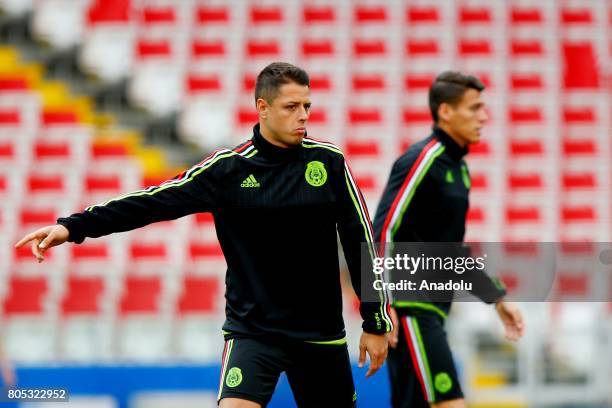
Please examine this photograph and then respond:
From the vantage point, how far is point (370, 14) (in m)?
13.9

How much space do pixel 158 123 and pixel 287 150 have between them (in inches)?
365

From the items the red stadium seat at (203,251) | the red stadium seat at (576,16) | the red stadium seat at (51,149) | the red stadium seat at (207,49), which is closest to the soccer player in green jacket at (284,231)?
the red stadium seat at (203,251)

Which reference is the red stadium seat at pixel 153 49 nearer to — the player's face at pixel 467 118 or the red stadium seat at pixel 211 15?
the red stadium seat at pixel 211 15

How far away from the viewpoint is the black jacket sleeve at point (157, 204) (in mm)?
4188

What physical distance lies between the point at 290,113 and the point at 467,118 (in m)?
1.49

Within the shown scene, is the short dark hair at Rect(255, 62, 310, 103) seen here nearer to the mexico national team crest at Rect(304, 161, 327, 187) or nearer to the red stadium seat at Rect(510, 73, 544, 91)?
the mexico national team crest at Rect(304, 161, 327, 187)

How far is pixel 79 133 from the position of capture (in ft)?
41.3

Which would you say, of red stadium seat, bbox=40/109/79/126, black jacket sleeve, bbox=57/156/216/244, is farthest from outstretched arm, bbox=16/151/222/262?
red stadium seat, bbox=40/109/79/126

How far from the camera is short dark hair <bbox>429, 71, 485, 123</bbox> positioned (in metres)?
5.42

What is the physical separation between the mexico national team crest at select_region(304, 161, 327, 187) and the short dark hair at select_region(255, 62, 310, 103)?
1.07ft

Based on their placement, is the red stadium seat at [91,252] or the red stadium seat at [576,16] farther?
the red stadium seat at [576,16]

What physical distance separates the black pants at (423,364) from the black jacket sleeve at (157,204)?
4.60 ft

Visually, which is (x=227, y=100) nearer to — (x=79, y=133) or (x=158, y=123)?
(x=158, y=123)
